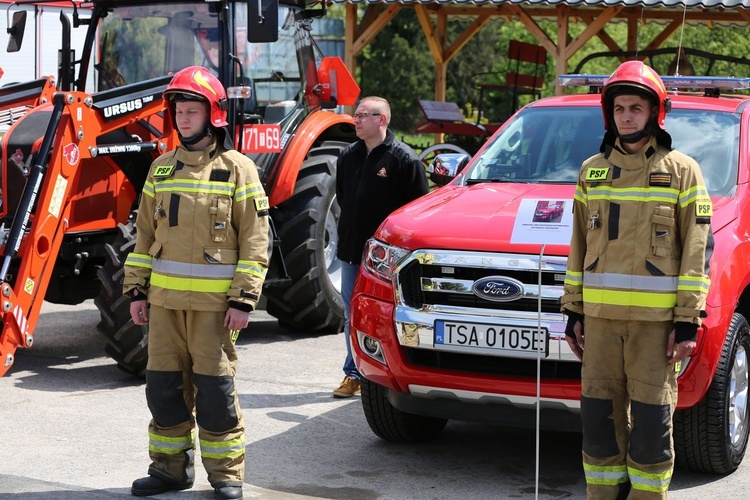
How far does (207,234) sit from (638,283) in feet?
6.22

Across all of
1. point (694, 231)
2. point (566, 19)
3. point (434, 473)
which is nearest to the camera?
point (694, 231)

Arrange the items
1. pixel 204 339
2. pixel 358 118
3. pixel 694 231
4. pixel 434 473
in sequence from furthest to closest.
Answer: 1. pixel 358 118
2. pixel 434 473
3. pixel 204 339
4. pixel 694 231

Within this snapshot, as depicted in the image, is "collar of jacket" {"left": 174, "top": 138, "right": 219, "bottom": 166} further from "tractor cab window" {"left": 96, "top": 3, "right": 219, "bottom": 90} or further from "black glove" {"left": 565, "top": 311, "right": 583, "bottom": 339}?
"tractor cab window" {"left": 96, "top": 3, "right": 219, "bottom": 90}

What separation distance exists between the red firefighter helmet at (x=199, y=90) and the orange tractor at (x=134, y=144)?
6.32ft

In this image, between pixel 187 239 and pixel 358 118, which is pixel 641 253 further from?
pixel 358 118

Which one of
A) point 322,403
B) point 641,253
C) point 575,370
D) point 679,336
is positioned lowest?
point 322,403

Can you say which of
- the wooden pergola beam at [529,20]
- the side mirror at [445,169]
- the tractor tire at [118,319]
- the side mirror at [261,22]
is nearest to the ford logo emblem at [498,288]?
the side mirror at [445,169]

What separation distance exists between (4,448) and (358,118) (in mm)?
2739

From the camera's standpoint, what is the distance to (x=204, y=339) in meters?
5.23

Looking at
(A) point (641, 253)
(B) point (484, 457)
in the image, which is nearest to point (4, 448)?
(B) point (484, 457)

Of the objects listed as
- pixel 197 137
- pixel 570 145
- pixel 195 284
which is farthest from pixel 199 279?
pixel 570 145

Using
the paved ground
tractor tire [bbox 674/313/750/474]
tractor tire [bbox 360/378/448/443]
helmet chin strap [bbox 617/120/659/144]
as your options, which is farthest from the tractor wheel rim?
helmet chin strap [bbox 617/120/659/144]

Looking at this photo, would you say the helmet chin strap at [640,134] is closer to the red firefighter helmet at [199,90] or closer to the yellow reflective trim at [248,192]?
the yellow reflective trim at [248,192]

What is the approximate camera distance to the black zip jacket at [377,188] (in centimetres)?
703
